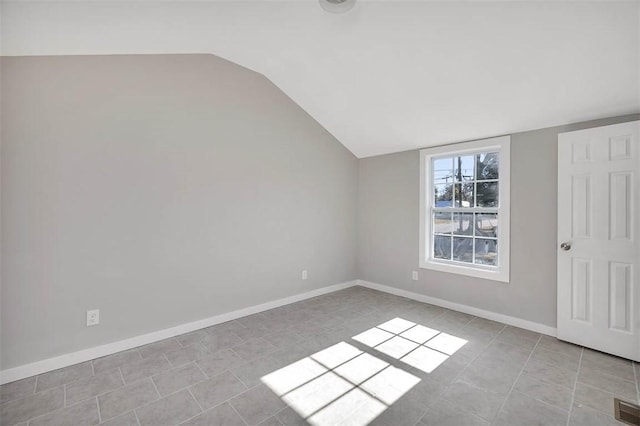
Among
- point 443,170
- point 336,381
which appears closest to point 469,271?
point 443,170

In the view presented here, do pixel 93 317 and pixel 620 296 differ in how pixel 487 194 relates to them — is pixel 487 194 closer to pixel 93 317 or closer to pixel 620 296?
pixel 620 296

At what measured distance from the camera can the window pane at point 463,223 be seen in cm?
358

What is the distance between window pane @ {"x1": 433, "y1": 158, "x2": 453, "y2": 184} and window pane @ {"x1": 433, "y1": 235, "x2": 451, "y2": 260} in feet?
2.55

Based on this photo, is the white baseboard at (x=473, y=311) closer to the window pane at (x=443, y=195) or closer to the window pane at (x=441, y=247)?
the window pane at (x=441, y=247)

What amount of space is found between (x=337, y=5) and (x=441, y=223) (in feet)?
9.52

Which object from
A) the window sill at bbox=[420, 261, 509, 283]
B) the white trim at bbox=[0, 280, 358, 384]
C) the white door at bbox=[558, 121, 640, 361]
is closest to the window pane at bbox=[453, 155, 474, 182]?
the white door at bbox=[558, 121, 640, 361]

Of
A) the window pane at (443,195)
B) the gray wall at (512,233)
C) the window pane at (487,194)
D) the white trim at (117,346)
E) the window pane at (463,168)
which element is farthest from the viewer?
the window pane at (443,195)

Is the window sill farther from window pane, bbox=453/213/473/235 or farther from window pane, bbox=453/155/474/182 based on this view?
window pane, bbox=453/155/474/182

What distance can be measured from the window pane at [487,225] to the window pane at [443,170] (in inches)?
24.3

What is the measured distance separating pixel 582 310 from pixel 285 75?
12.6 ft

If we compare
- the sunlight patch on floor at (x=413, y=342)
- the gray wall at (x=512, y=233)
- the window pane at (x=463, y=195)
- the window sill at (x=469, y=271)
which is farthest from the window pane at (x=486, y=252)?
the sunlight patch on floor at (x=413, y=342)

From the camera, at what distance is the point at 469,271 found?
135 inches

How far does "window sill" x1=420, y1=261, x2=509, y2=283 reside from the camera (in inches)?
125

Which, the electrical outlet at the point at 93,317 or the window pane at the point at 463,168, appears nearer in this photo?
the electrical outlet at the point at 93,317
